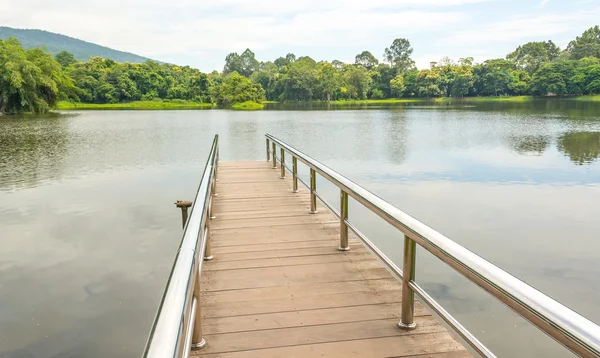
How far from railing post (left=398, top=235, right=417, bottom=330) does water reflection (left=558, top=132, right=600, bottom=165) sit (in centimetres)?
1640

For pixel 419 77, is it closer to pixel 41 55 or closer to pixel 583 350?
pixel 41 55

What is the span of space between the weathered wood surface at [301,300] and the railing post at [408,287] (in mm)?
56

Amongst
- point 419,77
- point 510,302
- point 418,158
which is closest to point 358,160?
point 418,158

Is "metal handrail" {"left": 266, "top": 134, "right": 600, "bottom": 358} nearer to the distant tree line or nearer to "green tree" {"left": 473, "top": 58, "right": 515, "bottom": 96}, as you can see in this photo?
the distant tree line

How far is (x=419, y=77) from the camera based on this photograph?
9100 centimetres

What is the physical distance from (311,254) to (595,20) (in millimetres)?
128697

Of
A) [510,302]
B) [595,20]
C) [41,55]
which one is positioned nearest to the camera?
[510,302]

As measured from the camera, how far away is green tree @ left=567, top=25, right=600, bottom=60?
96500 mm

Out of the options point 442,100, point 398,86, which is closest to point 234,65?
point 398,86

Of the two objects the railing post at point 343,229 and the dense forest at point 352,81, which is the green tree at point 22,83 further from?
the railing post at point 343,229

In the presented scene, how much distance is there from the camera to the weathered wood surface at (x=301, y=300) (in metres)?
2.51

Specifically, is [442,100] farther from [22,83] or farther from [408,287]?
[408,287]

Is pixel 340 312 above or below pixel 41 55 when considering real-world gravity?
below

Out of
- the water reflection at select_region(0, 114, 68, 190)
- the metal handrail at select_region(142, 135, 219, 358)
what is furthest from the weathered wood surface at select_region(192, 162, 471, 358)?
the water reflection at select_region(0, 114, 68, 190)
